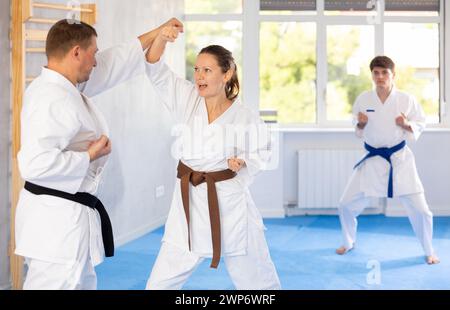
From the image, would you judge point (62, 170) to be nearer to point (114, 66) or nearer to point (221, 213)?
point (114, 66)

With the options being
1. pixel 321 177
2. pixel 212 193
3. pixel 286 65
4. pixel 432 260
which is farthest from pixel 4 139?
pixel 286 65

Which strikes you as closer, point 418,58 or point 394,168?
point 394,168

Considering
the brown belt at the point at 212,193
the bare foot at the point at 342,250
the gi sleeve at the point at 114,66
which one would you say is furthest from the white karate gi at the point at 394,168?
the gi sleeve at the point at 114,66

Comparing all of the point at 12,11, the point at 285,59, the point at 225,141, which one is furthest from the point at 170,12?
the point at 225,141

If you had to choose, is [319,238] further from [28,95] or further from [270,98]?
[28,95]

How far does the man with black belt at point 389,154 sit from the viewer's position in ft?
15.6

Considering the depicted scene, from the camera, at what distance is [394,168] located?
4.84 meters

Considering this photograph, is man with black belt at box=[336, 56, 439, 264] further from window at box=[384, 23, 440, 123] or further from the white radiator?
window at box=[384, 23, 440, 123]

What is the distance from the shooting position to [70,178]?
2.31 m

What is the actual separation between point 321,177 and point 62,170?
463 centimetres

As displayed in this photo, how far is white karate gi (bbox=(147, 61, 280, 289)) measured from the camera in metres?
2.77

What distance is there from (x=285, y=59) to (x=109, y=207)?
2717 mm

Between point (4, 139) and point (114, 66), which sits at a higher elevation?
point (114, 66)

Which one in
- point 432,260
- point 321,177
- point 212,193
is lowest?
point 432,260
